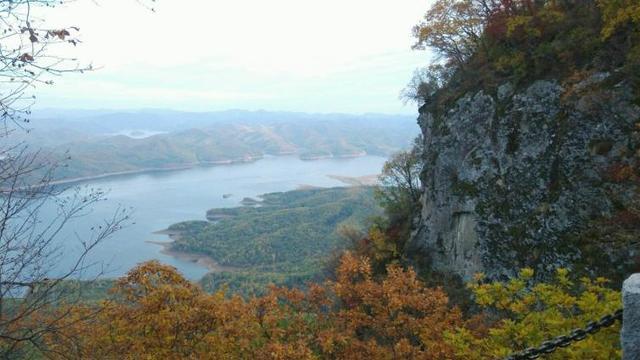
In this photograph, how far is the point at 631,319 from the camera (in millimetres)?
4004

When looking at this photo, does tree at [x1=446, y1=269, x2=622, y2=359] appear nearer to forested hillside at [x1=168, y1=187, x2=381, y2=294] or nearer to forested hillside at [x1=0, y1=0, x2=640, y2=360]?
forested hillside at [x1=0, y1=0, x2=640, y2=360]

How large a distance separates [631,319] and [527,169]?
50.8ft

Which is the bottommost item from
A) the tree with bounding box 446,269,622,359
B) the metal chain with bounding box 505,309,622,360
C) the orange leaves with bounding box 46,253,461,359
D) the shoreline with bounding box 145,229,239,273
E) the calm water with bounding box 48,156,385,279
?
the shoreline with bounding box 145,229,239,273

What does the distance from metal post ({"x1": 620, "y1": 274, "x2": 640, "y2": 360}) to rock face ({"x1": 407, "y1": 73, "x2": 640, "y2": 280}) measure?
12134 millimetres

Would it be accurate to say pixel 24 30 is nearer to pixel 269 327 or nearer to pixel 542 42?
pixel 269 327

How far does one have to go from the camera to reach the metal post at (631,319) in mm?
3963

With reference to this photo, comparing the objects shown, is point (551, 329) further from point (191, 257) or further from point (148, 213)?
point (148, 213)

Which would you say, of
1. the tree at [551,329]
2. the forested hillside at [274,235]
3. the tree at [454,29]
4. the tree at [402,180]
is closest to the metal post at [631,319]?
the tree at [551,329]

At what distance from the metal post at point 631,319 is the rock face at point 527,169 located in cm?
1213

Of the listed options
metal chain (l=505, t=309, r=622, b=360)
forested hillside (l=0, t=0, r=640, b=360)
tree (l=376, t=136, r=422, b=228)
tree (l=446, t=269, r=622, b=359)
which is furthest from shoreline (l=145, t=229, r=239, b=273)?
metal chain (l=505, t=309, r=622, b=360)

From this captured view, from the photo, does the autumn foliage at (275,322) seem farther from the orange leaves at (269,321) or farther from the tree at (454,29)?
the tree at (454,29)

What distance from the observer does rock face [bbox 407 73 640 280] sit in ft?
52.2

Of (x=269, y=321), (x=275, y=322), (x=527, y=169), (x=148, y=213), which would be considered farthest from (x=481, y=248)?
(x=148, y=213)

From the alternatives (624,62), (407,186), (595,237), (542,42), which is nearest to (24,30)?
(595,237)
